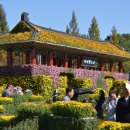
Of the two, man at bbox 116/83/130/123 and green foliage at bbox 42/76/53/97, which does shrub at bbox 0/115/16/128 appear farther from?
green foliage at bbox 42/76/53/97

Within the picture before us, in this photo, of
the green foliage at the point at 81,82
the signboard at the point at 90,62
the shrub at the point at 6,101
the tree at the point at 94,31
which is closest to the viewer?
the shrub at the point at 6,101

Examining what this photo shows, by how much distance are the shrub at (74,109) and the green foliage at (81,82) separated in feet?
71.8

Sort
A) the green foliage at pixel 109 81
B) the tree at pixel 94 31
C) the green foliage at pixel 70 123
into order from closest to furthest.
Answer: the green foliage at pixel 70 123 < the green foliage at pixel 109 81 < the tree at pixel 94 31

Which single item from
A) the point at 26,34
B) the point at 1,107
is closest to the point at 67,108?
the point at 1,107

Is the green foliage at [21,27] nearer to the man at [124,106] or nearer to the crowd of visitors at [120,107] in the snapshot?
the crowd of visitors at [120,107]

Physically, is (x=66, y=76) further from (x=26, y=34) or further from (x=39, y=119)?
(x=39, y=119)

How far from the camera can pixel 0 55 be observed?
63625mm

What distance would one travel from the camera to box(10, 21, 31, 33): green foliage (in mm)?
35975

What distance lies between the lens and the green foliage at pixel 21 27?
35975 millimetres

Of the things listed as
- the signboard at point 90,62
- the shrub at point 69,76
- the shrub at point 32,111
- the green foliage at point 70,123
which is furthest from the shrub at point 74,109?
the signboard at point 90,62

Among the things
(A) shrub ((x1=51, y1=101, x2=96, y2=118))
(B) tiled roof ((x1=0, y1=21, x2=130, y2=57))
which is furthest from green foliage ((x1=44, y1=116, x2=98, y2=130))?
(B) tiled roof ((x1=0, y1=21, x2=130, y2=57))

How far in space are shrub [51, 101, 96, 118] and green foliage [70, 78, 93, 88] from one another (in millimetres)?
21870

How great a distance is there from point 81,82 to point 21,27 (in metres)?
6.64

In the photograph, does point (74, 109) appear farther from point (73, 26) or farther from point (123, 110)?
point (73, 26)
